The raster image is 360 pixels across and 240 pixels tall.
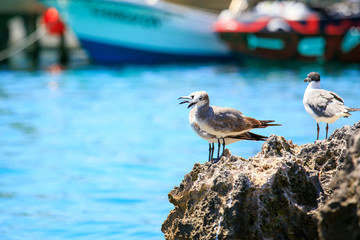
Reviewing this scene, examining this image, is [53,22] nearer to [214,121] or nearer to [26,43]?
[26,43]

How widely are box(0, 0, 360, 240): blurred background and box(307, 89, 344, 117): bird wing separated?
316 centimetres

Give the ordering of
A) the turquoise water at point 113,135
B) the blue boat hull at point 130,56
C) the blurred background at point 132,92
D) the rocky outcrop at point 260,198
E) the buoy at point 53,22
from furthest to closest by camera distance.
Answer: the buoy at point 53,22, the blue boat hull at point 130,56, the blurred background at point 132,92, the turquoise water at point 113,135, the rocky outcrop at point 260,198

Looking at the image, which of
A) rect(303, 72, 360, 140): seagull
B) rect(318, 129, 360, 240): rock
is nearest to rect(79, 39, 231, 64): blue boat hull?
rect(303, 72, 360, 140): seagull

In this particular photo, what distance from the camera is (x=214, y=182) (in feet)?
13.6

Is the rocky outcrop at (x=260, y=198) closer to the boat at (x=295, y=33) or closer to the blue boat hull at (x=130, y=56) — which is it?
the boat at (x=295, y=33)

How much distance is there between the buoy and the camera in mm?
25047

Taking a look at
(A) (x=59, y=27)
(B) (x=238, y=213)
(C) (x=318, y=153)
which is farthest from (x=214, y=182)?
(A) (x=59, y=27)

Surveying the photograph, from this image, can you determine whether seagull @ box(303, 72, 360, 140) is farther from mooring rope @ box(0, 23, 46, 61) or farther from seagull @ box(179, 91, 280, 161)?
mooring rope @ box(0, 23, 46, 61)

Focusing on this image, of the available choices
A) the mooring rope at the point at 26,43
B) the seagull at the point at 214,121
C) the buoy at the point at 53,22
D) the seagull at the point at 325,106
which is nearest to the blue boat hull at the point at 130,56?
the buoy at the point at 53,22

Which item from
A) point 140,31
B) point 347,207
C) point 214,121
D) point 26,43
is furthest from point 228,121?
point 26,43

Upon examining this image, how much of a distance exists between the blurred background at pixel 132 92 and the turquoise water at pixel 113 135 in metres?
0.03

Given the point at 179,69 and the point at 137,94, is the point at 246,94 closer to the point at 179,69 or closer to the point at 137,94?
the point at 137,94

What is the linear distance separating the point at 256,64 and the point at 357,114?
10394mm

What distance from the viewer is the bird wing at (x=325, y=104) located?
17.2ft
